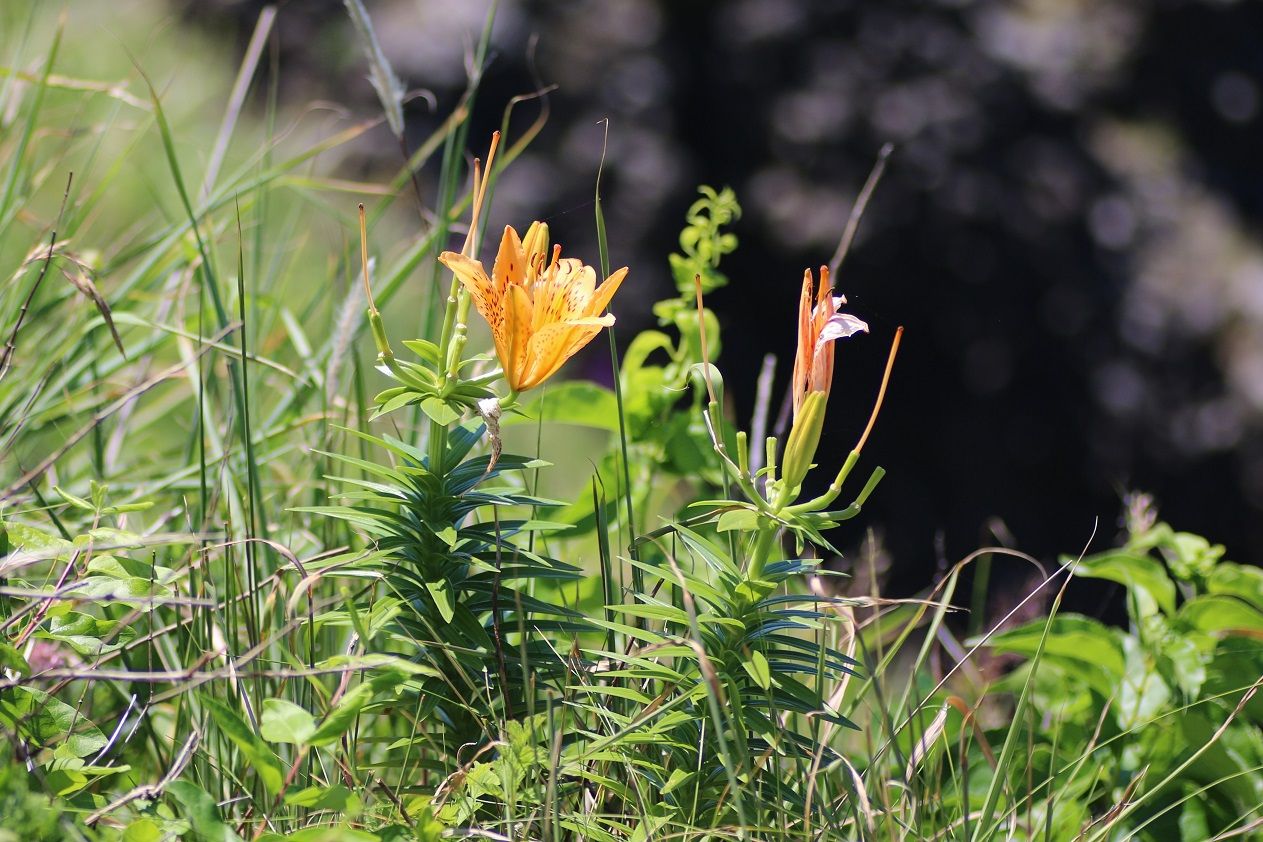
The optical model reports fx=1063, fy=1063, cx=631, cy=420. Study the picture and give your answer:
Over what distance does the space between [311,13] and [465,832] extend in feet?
12.3

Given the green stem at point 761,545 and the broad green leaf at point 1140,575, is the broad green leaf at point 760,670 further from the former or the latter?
the broad green leaf at point 1140,575

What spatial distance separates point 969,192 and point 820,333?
327cm

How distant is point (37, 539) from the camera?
2.63 ft

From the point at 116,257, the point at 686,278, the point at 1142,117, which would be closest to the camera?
the point at 686,278

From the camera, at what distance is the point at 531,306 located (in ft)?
2.12

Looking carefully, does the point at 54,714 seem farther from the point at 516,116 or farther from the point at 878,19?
the point at 878,19

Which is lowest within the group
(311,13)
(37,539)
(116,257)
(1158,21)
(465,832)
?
(465,832)

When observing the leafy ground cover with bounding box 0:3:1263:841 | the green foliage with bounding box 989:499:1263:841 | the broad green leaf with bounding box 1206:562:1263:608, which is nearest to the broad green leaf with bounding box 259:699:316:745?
the leafy ground cover with bounding box 0:3:1263:841

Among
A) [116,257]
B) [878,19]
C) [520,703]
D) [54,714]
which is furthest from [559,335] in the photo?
[878,19]

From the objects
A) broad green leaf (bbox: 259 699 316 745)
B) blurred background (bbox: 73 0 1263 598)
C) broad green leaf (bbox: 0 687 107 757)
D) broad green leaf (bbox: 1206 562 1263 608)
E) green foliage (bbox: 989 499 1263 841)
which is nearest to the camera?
broad green leaf (bbox: 259 699 316 745)

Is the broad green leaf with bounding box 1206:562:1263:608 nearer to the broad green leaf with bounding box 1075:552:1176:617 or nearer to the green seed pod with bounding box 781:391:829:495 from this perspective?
the broad green leaf with bounding box 1075:552:1176:617

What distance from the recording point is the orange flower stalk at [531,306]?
2.11 feet

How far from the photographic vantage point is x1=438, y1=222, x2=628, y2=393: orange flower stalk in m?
0.64

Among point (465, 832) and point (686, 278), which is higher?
point (686, 278)
